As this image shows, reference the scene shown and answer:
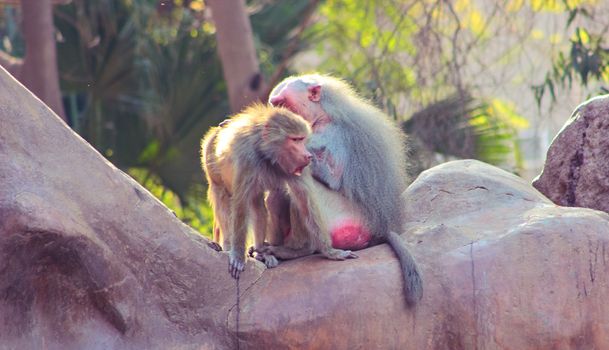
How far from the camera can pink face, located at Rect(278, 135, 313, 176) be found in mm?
4910

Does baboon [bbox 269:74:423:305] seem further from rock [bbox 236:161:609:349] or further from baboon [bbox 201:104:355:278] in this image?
rock [bbox 236:161:609:349]

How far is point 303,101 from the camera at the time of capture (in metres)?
5.56

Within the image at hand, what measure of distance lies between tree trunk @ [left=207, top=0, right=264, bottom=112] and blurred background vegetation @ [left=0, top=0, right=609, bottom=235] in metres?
0.83

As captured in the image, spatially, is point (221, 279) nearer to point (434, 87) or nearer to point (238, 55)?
point (238, 55)

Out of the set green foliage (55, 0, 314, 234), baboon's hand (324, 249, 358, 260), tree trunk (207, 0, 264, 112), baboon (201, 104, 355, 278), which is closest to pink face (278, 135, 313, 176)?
baboon (201, 104, 355, 278)

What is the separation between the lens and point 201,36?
10281mm

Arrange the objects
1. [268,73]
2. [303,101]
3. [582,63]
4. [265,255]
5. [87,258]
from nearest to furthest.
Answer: [87,258], [265,255], [303,101], [582,63], [268,73]

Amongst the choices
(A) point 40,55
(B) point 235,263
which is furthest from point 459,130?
(B) point 235,263

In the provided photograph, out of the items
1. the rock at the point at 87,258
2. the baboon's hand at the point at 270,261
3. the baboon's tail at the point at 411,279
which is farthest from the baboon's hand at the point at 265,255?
the baboon's tail at the point at 411,279

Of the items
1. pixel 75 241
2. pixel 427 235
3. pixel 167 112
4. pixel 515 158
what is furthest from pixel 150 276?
pixel 515 158

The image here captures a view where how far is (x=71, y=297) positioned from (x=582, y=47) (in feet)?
20.1

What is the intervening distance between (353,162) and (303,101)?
466 mm

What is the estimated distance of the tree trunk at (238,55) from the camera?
27.8 feet

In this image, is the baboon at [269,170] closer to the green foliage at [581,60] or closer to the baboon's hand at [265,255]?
the baboon's hand at [265,255]
